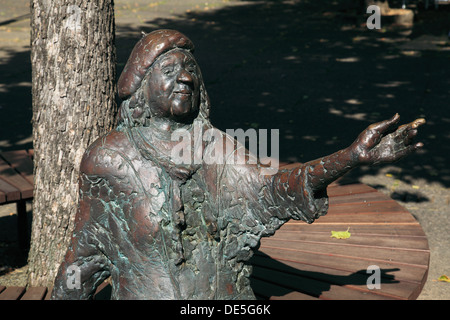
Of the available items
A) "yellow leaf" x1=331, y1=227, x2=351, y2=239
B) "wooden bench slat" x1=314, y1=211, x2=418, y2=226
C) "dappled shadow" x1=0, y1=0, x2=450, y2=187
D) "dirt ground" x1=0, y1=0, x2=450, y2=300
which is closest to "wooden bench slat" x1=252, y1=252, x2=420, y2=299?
"yellow leaf" x1=331, y1=227, x2=351, y2=239

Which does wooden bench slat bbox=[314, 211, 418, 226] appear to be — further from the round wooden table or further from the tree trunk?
the tree trunk

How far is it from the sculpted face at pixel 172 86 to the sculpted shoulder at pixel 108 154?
0.21 m

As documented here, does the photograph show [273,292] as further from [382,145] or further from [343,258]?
[382,145]

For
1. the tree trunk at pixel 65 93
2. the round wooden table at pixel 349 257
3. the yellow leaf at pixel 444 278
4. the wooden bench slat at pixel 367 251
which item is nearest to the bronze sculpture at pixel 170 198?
the round wooden table at pixel 349 257

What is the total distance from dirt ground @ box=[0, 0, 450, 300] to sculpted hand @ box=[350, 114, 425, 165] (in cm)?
263

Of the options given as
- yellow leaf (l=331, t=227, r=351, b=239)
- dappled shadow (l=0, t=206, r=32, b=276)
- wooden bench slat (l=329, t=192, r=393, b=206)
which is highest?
wooden bench slat (l=329, t=192, r=393, b=206)

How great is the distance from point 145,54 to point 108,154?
440 mm

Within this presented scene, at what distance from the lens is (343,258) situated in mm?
3598

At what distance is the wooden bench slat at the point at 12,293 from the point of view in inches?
137

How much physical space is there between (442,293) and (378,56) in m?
6.16

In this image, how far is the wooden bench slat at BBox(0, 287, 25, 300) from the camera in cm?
347

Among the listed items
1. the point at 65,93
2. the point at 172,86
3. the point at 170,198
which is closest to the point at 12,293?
the point at 65,93

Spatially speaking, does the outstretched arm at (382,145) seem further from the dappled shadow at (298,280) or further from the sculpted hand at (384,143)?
the dappled shadow at (298,280)

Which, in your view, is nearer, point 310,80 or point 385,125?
point 385,125
